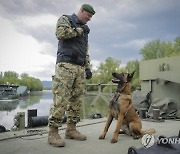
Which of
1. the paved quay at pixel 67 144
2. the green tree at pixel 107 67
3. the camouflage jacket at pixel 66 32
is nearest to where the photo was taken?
the paved quay at pixel 67 144

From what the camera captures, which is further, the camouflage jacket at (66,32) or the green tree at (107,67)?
the green tree at (107,67)

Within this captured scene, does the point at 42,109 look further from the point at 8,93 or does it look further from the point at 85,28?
the point at 8,93

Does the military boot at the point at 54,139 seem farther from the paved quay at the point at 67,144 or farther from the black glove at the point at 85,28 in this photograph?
the black glove at the point at 85,28

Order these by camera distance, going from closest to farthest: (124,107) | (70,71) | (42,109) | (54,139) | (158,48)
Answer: (54,139), (70,71), (124,107), (42,109), (158,48)

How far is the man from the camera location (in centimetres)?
297

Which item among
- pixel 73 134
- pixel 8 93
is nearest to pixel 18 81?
pixel 8 93

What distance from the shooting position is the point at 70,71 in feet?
10.0

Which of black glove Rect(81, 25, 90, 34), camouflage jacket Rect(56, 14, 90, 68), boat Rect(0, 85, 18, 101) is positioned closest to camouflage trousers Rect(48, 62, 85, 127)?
camouflage jacket Rect(56, 14, 90, 68)

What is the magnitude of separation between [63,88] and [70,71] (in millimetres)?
218

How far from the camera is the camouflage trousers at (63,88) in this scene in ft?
9.75

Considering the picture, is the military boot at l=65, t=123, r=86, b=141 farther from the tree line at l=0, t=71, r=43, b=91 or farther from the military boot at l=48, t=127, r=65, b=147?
the tree line at l=0, t=71, r=43, b=91

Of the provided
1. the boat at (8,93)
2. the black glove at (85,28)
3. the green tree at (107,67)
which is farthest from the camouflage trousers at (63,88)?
the boat at (8,93)

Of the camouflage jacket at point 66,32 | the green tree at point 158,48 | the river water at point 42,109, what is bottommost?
the river water at point 42,109

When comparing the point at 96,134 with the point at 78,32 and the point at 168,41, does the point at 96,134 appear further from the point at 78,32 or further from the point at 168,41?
the point at 168,41
